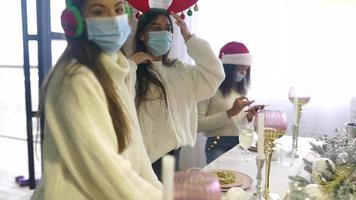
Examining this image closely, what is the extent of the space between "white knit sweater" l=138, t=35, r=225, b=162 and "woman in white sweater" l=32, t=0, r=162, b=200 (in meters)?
0.56

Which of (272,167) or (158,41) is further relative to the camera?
(158,41)

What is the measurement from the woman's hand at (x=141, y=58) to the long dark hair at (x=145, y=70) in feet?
0.08

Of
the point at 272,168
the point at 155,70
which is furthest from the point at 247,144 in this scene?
the point at 155,70

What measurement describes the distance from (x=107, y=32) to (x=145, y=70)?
2.02ft

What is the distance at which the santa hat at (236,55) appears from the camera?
2.17 meters

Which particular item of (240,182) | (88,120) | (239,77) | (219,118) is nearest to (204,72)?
(219,118)

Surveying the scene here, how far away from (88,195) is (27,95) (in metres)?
2.11

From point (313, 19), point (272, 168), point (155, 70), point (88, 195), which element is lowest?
point (272, 168)

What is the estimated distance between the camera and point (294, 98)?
171 cm

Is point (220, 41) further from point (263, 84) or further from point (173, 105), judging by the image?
point (173, 105)

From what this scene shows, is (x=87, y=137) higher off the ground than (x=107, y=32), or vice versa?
(x=107, y=32)

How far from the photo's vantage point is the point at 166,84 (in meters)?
1.63

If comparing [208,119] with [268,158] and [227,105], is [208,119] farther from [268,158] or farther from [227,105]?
[268,158]

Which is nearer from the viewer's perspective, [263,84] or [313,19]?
[313,19]
